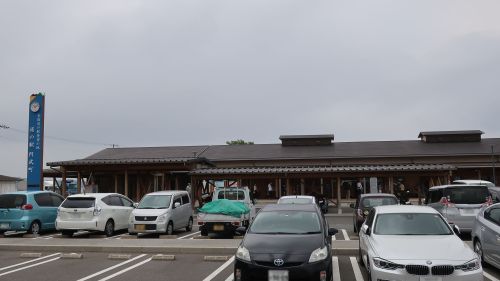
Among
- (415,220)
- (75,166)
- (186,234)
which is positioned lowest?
(186,234)

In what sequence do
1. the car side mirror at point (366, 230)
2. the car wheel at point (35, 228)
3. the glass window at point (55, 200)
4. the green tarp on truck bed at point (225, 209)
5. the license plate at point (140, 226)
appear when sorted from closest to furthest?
the car side mirror at point (366, 230), the green tarp on truck bed at point (225, 209), the license plate at point (140, 226), the car wheel at point (35, 228), the glass window at point (55, 200)

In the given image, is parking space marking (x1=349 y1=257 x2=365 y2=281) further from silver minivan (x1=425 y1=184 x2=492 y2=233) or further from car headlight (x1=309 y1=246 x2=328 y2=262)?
silver minivan (x1=425 y1=184 x2=492 y2=233)

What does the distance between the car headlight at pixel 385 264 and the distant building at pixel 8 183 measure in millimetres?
50363

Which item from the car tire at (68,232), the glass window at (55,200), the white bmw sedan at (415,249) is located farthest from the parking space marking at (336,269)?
the glass window at (55,200)

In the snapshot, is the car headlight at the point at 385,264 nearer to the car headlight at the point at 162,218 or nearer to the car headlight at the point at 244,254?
the car headlight at the point at 244,254

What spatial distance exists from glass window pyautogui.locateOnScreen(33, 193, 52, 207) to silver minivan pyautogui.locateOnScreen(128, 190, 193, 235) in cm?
347

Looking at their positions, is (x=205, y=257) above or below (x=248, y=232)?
below

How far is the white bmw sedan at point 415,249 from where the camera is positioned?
6.48 metres

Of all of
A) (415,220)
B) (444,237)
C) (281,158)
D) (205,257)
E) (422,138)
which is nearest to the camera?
(444,237)

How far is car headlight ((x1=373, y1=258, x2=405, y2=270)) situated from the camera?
6617 mm

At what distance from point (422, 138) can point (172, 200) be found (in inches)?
1129

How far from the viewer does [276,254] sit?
7.02 m

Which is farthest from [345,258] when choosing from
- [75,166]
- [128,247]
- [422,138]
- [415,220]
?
[422,138]

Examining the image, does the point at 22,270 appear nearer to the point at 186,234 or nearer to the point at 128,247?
the point at 128,247
